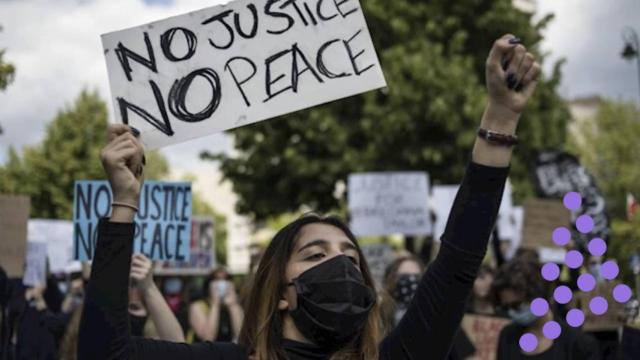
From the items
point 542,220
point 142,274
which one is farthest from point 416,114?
point 142,274

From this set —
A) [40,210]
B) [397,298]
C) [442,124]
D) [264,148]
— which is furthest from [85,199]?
[40,210]

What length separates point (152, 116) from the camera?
2.96 m

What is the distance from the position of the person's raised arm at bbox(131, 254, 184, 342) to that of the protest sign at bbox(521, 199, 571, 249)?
5378 millimetres

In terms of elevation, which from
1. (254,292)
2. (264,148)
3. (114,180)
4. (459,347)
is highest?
(264,148)

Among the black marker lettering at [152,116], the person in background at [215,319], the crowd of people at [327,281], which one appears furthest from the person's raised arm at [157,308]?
the person in background at [215,319]

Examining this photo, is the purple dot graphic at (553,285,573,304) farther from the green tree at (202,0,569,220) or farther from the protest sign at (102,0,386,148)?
the green tree at (202,0,569,220)

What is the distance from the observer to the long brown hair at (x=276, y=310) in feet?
8.23

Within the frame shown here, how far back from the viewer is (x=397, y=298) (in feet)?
19.3

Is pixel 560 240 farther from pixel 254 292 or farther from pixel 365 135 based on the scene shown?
pixel 365 135

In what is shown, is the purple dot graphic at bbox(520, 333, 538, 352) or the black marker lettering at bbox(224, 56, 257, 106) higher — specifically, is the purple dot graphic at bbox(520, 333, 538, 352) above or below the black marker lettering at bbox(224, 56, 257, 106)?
below

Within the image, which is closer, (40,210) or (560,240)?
(560,240)

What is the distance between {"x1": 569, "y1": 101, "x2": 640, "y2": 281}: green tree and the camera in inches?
1547

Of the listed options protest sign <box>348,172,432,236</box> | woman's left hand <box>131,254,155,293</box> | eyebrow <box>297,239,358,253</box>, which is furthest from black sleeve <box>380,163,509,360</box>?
protest sign <box>348,172,432,236</box>

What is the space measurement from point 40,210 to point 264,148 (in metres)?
13.1
